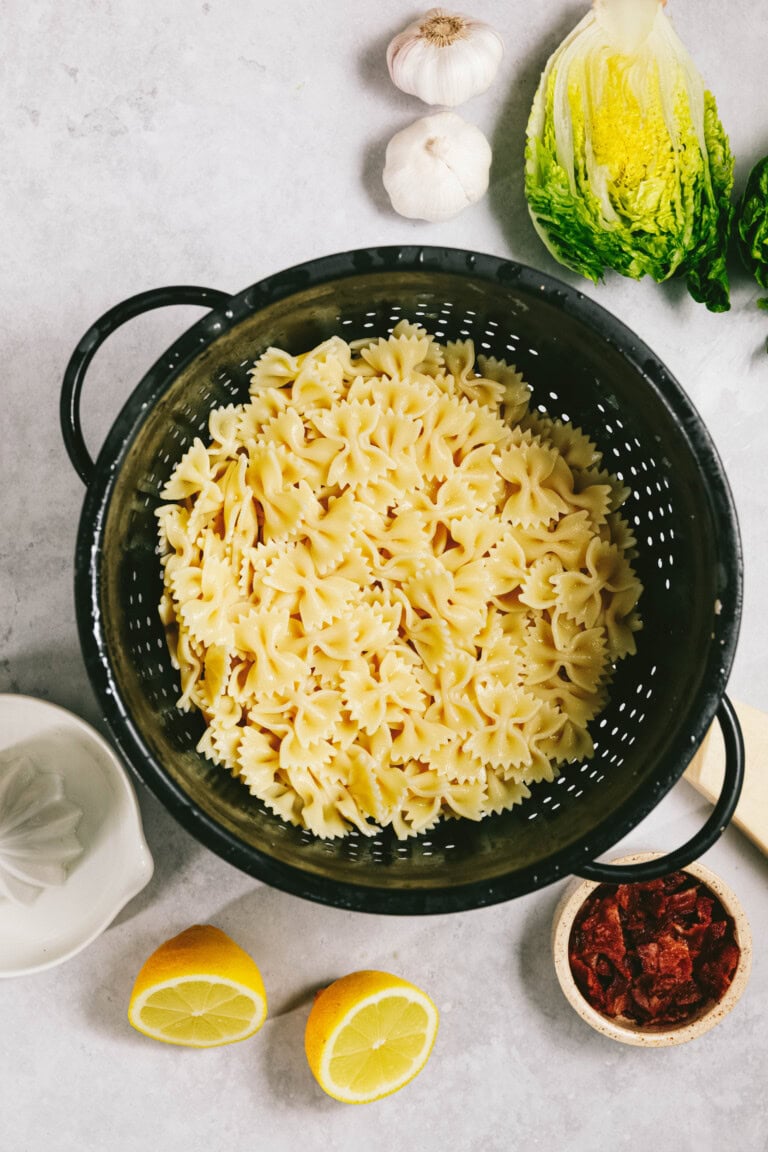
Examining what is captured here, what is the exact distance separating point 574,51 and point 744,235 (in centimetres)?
47

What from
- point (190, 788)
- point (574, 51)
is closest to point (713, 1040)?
point (190, 788)

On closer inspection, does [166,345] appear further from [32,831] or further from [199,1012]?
[199,1012]

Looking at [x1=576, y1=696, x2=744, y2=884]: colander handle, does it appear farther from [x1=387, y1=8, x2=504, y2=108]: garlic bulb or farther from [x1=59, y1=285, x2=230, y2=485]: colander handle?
[x1=387, y1=8, x2=504, y2=108]: garlic bulb

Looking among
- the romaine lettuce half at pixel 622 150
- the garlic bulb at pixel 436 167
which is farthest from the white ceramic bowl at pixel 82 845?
the romaine lettuce half at pixel 622 150

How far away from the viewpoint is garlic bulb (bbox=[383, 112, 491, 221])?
1.70 m

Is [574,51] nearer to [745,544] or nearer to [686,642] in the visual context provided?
[745,544]

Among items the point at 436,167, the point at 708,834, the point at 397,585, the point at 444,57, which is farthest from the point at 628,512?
the point at 444,57

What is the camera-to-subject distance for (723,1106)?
77.1 inches

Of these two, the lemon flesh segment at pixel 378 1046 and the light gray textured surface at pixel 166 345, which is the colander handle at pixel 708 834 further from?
the lemon flesh segment at pixel 378 1046

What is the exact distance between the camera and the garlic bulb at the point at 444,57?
1702mm

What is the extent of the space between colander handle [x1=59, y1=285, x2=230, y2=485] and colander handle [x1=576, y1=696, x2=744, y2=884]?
3.20 ft

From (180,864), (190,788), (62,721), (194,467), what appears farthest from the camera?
(180,864)

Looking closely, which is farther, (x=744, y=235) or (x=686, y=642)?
(x=744, y=235)

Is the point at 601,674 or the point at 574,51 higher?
the point at 574,51
